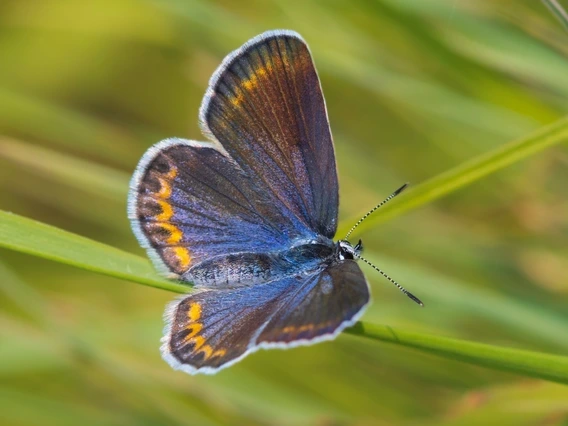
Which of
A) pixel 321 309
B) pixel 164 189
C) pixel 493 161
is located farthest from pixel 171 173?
pixel 493 161

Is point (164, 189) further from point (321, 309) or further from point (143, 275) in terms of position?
point (321, 309)

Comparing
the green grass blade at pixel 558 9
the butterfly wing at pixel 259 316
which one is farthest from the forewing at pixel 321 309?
the green grass blade at pixel 558 9

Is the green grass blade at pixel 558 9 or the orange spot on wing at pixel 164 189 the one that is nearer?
the green grass blade at pixel 558 9

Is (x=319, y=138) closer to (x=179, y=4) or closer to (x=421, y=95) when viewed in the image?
(x=421, y=95)

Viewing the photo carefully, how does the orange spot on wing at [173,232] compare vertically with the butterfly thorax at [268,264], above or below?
above

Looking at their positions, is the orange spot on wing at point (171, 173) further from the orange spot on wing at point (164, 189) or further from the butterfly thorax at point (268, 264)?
the butterfly thorax at point (268, 264)

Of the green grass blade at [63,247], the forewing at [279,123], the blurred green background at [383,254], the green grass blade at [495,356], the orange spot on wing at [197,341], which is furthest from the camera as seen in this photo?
the blurred green background at [383,254]

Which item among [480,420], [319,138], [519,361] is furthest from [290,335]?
[480,420]
